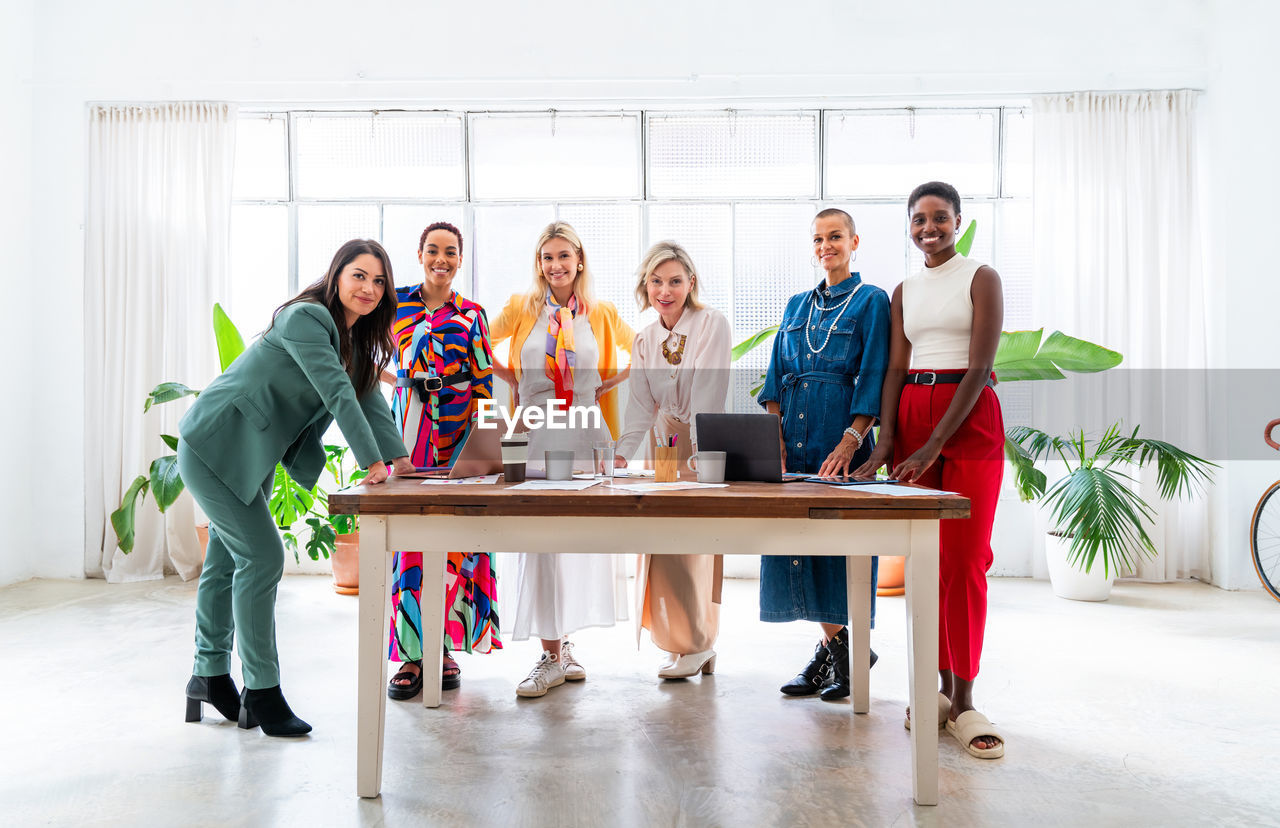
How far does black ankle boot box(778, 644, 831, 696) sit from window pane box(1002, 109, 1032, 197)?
3.57m

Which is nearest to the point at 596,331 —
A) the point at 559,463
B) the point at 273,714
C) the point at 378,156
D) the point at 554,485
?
the point at 559,463

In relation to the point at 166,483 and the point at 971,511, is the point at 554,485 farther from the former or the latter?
the point at 166,483

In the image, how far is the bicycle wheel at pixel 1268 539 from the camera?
4289 mm

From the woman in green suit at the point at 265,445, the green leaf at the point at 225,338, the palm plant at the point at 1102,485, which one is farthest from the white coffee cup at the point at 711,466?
the green leaf at the point at 225,338

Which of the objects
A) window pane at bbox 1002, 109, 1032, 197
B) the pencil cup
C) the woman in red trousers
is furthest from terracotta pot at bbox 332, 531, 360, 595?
window pane at bbox 1002, 109, 1032, 197

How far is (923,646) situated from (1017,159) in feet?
13.7

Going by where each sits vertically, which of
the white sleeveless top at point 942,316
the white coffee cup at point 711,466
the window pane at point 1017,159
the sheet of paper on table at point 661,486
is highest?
the window pane at point 1017,159

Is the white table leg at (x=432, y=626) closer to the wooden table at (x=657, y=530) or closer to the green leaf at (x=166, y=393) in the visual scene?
the wooden table at (x=657, y=530)

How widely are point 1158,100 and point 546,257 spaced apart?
404cm

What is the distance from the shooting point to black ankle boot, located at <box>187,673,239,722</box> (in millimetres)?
2467

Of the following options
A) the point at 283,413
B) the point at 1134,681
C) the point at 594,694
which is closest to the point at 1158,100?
the point at 1134,681

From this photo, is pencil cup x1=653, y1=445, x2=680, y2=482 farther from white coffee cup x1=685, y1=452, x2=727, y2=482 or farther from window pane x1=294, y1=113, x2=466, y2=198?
window pane x1=294, y1=113, x2=466, y2=198

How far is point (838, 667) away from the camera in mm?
2746

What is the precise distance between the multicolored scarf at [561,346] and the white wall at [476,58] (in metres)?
2.38
